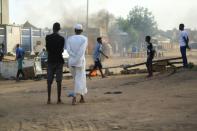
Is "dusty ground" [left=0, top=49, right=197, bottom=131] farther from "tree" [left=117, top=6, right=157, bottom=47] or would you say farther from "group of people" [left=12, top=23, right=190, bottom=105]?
"tree" [left=117, top=6, right=157, bottom=47]

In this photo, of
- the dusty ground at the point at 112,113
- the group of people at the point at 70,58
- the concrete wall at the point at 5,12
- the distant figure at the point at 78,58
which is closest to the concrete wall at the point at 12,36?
the concrete wall at the point at 5,12

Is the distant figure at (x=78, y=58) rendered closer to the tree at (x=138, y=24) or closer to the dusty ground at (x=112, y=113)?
the dusty ground at (x=112, y=113)

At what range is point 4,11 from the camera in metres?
44.5

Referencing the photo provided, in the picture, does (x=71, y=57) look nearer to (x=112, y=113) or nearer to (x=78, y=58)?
(x=78, y=58)

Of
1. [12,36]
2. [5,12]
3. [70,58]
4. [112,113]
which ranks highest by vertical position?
[5,12]

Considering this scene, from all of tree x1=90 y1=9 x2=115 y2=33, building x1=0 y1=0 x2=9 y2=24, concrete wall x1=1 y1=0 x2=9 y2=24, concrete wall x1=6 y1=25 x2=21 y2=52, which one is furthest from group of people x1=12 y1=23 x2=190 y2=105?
tree x1=90 y1=9 x2=115 y2=33

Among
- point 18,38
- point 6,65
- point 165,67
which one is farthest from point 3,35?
point 165,67

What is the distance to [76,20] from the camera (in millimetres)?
81125

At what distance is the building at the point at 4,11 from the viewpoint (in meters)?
44.1

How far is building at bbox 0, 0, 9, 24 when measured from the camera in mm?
44094

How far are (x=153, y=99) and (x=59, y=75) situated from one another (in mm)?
2088

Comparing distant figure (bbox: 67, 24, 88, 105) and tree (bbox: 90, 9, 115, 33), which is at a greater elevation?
tree (bbox: 90, 9, 115, 33)

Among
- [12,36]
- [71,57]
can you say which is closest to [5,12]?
[12,36]

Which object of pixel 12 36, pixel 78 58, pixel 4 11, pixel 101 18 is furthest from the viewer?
pixel 101 18
